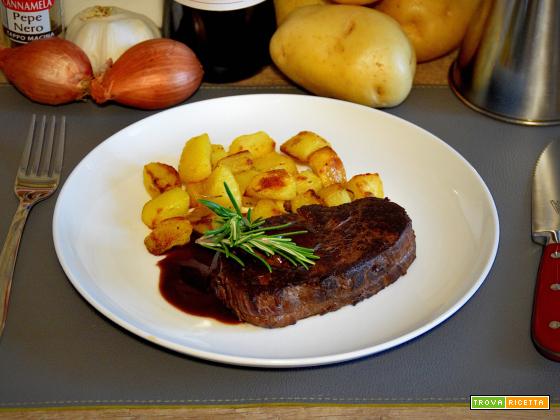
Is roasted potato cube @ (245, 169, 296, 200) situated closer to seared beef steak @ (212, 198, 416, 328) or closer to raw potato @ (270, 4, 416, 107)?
seared beef steak @ (212, 198, 416, 328)

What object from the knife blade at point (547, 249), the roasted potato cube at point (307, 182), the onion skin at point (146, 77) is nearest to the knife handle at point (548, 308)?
the knife blade at point (547, 249)

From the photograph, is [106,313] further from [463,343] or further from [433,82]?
[433,82]

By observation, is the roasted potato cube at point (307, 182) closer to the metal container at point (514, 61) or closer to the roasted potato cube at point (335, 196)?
the roasted potato cube at point (335, 196)

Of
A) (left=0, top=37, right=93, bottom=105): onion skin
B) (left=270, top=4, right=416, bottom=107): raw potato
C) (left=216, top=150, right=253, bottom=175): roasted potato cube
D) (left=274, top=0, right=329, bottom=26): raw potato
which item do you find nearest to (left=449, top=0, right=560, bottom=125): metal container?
(left=270, top=4, right=416, bottom=107): raw potato

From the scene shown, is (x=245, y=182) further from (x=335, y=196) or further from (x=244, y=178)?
(x=335, y=196)

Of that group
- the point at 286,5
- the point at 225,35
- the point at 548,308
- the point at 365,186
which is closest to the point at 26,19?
the point at 225,35

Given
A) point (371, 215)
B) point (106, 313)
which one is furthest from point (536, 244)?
point (106, 313)

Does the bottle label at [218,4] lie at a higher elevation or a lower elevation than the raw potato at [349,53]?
higher
